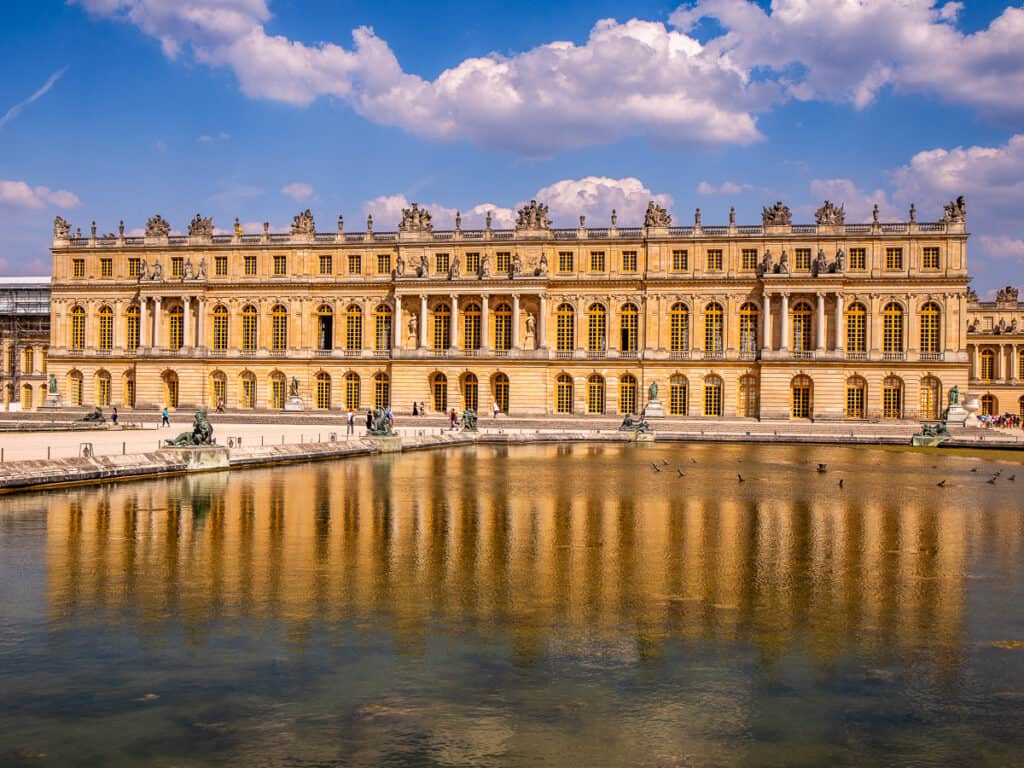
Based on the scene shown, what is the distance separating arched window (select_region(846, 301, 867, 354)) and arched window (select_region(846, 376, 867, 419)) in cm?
207

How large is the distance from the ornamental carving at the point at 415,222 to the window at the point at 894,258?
3250cm

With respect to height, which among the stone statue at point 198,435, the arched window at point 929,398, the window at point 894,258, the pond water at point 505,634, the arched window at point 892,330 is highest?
the window at point 894,258

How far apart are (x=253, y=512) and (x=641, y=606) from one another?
11698 mm

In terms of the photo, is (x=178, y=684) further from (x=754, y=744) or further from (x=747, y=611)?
(x=747, y=611)

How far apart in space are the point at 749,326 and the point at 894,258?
34.9 feet

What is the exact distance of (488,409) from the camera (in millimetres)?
70312

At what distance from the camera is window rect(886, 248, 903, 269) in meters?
65.7

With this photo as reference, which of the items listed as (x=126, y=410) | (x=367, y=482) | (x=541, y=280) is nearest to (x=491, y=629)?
(x=367, y=482)

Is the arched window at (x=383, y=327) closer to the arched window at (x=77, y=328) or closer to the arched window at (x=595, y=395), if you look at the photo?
the arched window at (x=595, y=395)

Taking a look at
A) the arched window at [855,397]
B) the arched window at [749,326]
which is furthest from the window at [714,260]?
the arched window at [855,397]

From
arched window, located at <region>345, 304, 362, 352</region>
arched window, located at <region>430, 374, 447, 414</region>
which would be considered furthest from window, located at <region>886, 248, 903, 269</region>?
arched window, located at <region>345, 304, 362, 352</region>

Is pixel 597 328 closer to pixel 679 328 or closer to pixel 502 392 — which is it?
pixel 679 328

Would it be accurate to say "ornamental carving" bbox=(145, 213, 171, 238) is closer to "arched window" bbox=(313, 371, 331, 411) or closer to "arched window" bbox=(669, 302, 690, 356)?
"arched window" bbox=(313, 371, 331, 411)

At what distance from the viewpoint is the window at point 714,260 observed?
67.9 m
